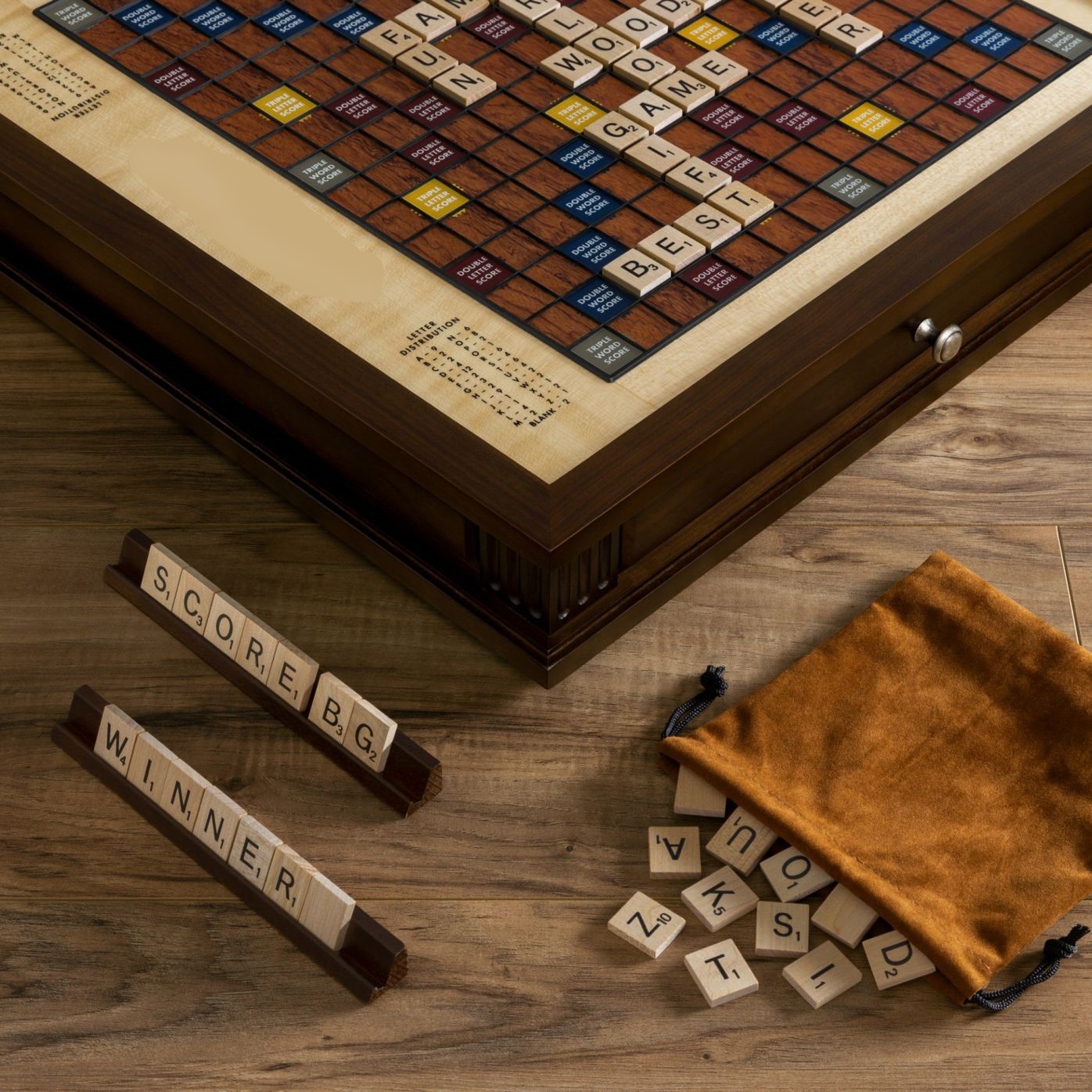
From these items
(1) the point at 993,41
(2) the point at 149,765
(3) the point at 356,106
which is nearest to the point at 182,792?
(2) the point at 149,765

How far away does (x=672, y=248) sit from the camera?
156 centimetres

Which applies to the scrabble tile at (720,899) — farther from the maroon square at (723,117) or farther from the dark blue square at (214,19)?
the dark blue square at (214,19)

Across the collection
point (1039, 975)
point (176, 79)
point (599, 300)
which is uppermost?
point (176, 79)

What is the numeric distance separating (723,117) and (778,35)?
0.50 ft

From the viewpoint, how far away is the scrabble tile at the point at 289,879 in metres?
1.35

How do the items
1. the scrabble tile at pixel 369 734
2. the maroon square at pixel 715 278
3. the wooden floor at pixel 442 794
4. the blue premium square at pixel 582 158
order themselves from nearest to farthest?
the wooden floor at pixel 442 794 < the scrabble tile at pixel 369 734 < the maroon square at pixel 715 278 < the blue premium square at pixel 582 158

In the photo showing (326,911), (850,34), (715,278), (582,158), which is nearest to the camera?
(326,911)

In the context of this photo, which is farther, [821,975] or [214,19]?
[214,19]

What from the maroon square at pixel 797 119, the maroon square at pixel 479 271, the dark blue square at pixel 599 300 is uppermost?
the maroon square at pixel 797 119

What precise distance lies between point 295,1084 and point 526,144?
2.92 ft

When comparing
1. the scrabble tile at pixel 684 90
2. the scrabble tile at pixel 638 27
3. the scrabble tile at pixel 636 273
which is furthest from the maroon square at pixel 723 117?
the scrabble tile at pixel 636 273

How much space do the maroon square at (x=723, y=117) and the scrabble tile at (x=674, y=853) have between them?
0.69 m

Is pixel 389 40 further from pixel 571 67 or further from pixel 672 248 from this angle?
pixel 672 248

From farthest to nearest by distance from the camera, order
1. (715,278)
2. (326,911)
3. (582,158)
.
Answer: (582,158)
(715,278)
(326,911)
